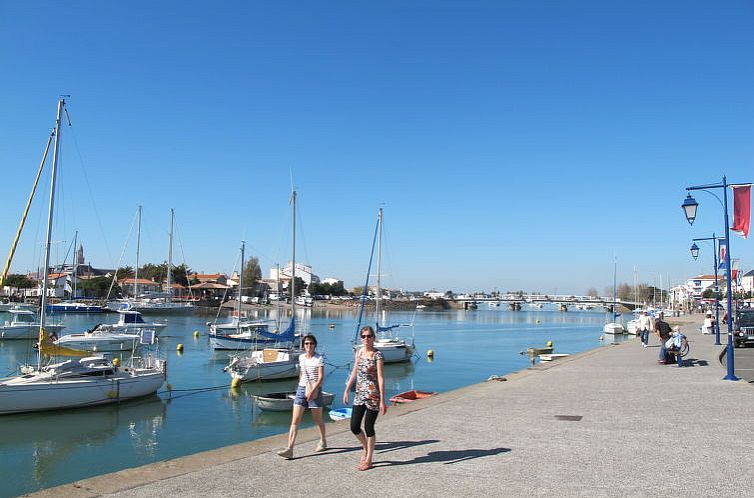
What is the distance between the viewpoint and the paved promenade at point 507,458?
7547 millimetres

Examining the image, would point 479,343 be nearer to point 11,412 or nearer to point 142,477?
point 11,412

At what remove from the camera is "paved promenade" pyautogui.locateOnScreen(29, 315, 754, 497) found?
755 cm

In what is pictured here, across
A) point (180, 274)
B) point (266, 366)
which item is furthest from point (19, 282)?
point (266, 366)

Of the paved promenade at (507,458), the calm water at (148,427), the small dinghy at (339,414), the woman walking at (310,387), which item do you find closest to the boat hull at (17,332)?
the calm water at (148,427)

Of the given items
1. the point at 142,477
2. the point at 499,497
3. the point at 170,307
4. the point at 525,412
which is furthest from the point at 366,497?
the point at 170,307

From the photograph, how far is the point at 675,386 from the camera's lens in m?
17.4

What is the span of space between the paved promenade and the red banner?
6.32 m

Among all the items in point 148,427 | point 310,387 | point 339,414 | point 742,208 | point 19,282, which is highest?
point 742,208

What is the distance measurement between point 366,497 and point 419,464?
170cm

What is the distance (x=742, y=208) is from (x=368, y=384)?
15.5m

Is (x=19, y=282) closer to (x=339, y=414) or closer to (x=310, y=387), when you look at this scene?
(x=339, y=414)

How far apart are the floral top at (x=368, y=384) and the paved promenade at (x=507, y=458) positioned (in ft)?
3.00

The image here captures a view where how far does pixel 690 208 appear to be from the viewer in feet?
61.4

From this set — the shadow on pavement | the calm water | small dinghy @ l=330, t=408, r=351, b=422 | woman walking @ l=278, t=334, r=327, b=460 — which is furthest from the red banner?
the calm water
